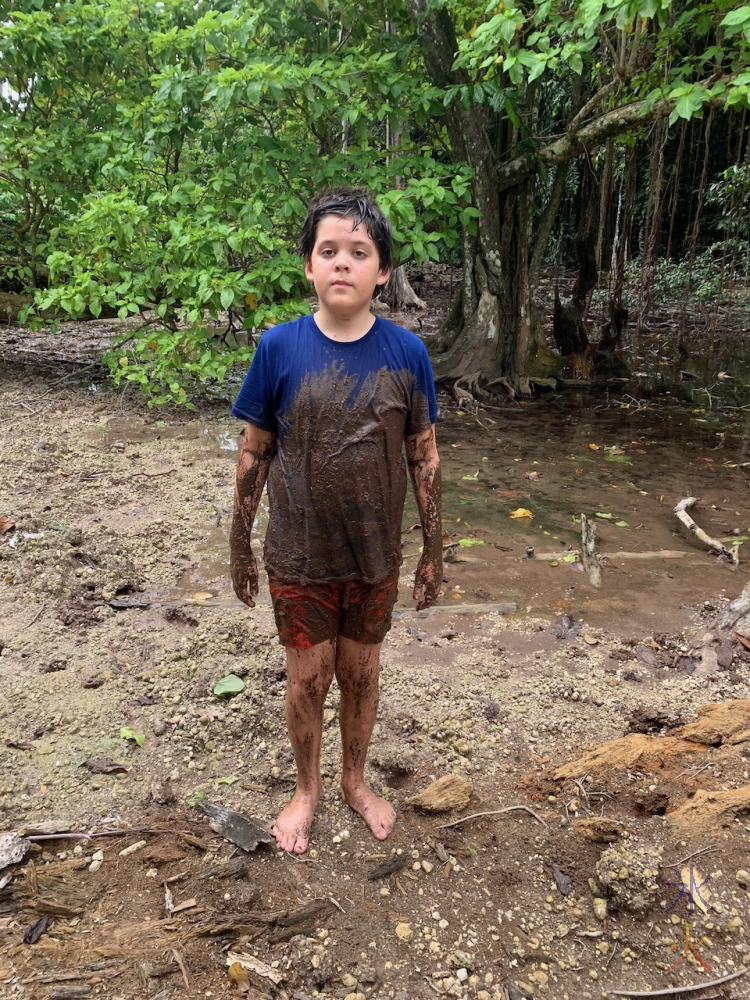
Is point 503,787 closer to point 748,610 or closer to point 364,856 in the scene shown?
point 364,856

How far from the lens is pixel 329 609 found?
203cm

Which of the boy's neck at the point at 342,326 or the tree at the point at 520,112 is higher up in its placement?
the tree at the point at 520,112

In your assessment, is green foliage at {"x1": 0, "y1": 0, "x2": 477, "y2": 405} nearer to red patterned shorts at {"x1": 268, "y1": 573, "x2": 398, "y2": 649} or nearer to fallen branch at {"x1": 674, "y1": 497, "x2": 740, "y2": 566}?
fallen branch at {"x1": 674, "y1": 497, "x2": 740, "y2": 566}

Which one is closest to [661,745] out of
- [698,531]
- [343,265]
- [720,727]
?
[720,727]

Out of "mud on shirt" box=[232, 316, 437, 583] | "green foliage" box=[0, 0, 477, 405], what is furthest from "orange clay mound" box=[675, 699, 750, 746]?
"green foliage" box=[0, 0, 477, 405]

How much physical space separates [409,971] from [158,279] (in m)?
5.73

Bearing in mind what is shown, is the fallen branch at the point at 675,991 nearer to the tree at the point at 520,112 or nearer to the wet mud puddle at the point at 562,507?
the wet mud puddle at the point at 562,507

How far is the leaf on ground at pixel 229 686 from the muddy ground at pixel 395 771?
3cm

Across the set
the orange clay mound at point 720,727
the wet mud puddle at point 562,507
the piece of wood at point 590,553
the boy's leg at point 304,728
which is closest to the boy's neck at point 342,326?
the boy's leg at point 304,728

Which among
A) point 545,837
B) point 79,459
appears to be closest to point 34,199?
point 79,459

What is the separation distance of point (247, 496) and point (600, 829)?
1.55 metres

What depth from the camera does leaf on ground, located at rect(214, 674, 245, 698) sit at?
2916 mm

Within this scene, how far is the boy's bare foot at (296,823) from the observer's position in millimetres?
2217

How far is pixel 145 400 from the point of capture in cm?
783
